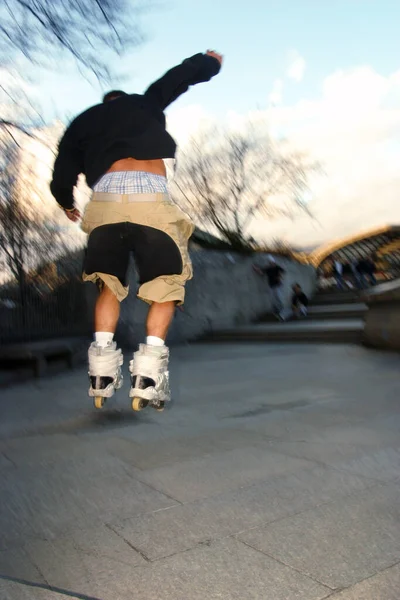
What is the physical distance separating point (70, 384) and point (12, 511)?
3706mm

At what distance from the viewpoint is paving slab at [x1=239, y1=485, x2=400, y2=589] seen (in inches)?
52.9

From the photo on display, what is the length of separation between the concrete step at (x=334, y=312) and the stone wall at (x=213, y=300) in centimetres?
55

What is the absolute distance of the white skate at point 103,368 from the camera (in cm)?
295

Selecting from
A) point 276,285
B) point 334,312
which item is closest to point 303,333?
point 334,312

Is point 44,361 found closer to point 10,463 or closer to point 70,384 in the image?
point 70,384

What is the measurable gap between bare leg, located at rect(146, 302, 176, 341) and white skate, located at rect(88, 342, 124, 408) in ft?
0.73

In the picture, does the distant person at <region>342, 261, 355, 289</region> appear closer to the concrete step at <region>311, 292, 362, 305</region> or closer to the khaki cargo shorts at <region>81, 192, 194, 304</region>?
the concrete step at <region>311, 292, 362, 305</region>

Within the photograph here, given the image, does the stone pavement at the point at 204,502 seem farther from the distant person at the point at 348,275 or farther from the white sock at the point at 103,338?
the distant person at the point at 348,275

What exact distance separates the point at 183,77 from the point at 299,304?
12.9 meters

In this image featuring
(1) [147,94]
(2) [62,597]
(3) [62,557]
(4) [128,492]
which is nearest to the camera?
(2) [62,597]

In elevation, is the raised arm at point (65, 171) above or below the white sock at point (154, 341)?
above

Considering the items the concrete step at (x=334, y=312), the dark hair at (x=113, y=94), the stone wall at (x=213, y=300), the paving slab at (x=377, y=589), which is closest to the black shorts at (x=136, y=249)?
the dark hair at (x=113, y=94)

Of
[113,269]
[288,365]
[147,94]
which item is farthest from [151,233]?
[288,365]

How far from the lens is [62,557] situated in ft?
4.69
